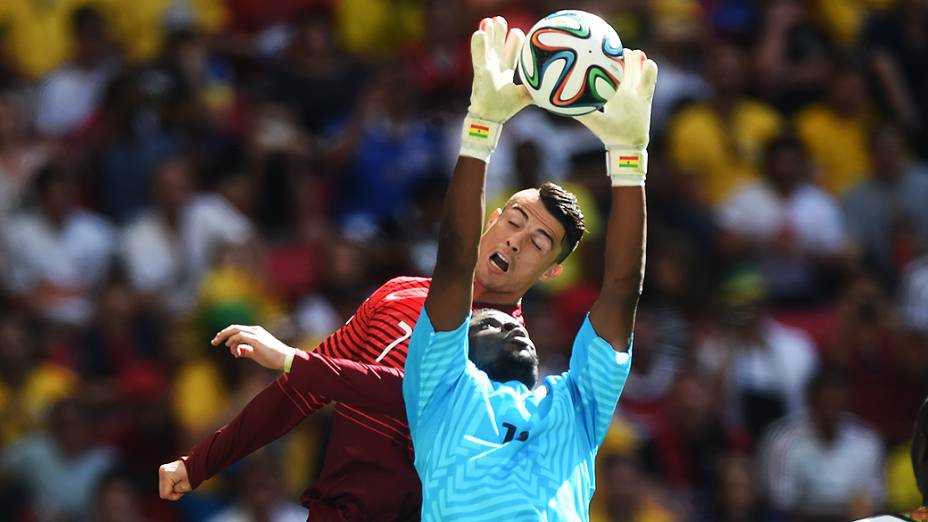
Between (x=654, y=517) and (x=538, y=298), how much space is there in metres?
1.70

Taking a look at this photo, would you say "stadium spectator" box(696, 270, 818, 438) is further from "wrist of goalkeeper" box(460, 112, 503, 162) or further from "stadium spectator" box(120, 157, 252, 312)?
"wrist of goalkeeper" box(460, 112, 503, 162)

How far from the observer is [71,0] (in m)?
12.9

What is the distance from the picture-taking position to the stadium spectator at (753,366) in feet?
35.9

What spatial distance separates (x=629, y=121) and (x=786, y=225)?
6287 millimetres

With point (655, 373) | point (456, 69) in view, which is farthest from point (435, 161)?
point (655, 373)

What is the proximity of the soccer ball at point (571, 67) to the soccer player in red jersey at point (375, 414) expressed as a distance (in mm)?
542

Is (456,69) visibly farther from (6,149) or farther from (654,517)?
(654,517)

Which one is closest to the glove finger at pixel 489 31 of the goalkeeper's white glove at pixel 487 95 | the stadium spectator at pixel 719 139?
the goalkeeper's white glove at pixel 487 95

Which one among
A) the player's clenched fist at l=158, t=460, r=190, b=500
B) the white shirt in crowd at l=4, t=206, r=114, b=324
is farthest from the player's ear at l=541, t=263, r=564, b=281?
the white shirt in crowd at l=4, t=206, r=114, b=324

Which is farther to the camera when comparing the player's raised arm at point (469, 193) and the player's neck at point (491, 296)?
the player's neck at point (491, 296)

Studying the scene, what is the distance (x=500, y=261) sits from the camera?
6309mm

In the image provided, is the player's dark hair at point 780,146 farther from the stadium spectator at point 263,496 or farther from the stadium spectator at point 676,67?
the stadium spectator at point 263,496

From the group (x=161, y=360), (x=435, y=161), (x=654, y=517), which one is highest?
(x=435, y=161)

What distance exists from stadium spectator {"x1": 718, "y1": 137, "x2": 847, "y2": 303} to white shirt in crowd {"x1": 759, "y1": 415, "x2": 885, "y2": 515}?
1330mm
